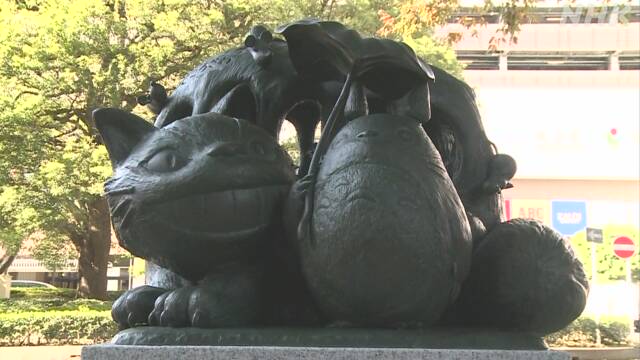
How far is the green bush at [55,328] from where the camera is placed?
40.3 feet

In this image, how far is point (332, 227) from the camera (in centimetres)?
159

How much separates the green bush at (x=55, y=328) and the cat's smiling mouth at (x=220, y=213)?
37.6ft

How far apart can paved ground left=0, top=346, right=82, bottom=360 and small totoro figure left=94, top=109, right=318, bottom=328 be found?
10063 mm

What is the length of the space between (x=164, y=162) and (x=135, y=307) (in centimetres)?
44

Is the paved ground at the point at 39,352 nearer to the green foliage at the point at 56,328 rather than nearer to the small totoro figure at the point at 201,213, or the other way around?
the green foliage at the point at 56,328

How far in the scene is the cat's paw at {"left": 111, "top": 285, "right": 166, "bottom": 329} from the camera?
1.84 meters

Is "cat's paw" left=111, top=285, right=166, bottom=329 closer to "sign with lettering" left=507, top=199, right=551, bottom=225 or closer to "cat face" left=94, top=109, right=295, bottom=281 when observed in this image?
"cat face" left=94, top=109, right=295, bottom=281

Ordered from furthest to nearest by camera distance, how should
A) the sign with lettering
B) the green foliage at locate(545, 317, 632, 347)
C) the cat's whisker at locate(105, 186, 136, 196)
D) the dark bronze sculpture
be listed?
the sign with lettering, the green foliage at locate(545, 317, 632, 347), the cat's whisker at locate(105, 186, 136, 196), the dark bronze sculpture

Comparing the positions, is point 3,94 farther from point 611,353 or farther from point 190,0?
point 611,353

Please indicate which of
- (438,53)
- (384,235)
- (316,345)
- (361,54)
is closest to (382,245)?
(384,235)

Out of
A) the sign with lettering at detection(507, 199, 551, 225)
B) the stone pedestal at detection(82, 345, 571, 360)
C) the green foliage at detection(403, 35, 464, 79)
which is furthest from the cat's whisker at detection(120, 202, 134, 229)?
the sign with lettering at detection(507, 199, 551, 225)

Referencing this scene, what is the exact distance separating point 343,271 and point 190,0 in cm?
1179

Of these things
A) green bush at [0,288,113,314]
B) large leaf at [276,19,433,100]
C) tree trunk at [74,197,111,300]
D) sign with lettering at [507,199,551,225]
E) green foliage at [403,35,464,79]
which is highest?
green foliage at [403,35,464,79]

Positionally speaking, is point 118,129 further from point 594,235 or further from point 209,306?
point 594,235
